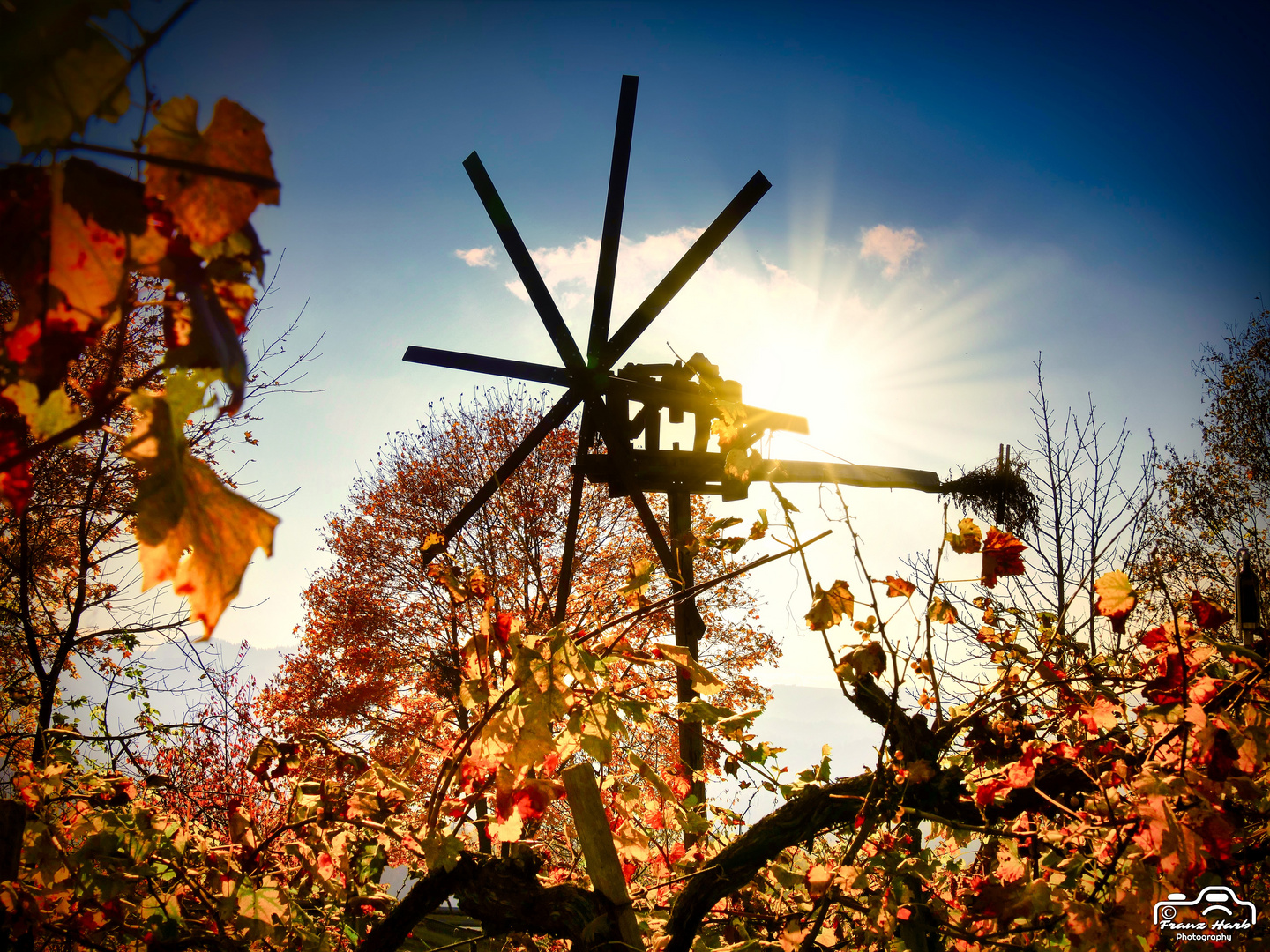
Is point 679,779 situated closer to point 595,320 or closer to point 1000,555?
point 1000,555

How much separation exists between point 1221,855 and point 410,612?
13475 millimetres

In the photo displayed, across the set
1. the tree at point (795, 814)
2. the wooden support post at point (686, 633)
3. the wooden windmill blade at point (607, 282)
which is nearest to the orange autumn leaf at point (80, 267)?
the tree at point (795, 814)

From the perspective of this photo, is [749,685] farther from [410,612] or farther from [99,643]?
[99,643]

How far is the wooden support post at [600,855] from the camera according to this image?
182 cm

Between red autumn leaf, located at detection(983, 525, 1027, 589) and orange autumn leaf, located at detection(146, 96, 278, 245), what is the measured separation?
1811mm

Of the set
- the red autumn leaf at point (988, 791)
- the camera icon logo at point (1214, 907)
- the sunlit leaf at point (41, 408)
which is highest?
the sunlit leaf at point (41, 408)

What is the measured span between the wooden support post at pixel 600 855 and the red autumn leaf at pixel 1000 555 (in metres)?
1.34

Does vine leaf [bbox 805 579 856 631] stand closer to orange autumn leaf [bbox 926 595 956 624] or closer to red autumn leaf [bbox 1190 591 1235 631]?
orange autumn leaf [bbox 926 595 956 624]

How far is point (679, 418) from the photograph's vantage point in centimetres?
504

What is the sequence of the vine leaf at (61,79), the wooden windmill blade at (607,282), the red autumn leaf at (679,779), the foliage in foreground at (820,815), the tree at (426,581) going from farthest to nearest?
the tree at (426,581) < the wooden windmill blade at (607,282) < the red autumn leaf at (679,779) < the foliage in foreground at (820,815) < the vine leaf at (61,79)

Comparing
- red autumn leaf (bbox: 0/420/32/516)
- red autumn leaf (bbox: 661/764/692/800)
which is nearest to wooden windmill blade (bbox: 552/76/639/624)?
red autumn leaf (bbox: 661/764/692/800)

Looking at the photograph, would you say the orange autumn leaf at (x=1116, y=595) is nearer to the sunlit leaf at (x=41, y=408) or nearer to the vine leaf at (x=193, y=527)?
the vine leaf at (x=193, y=527)

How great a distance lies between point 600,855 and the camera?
1829mm

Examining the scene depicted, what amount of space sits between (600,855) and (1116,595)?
160 centimetres
